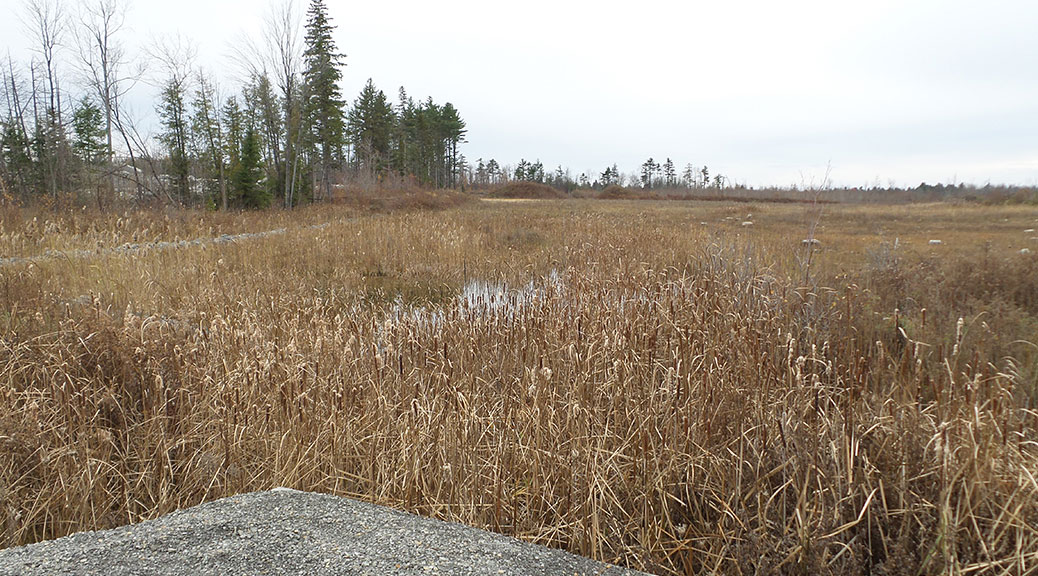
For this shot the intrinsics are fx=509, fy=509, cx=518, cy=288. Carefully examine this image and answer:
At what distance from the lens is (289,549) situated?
53.4 inches

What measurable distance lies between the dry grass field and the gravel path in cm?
54

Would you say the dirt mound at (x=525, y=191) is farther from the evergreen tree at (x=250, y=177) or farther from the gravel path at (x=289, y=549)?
the gravel path at (x=289, y=549)

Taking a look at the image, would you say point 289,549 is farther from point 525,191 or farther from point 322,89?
point 525,191

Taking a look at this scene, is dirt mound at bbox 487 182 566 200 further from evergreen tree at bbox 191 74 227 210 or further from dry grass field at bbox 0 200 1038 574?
dry grass field at bbox 0 200 1038 574

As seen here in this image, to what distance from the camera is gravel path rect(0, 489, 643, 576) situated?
1271mm

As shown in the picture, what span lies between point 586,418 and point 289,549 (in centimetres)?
165

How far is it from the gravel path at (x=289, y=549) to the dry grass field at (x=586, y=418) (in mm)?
539

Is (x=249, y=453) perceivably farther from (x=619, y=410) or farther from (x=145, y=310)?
(x=145, y=310)

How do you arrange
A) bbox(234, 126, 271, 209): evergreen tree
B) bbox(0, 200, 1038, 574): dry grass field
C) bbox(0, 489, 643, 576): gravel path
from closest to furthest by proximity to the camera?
bbox(0, 489, 643, 576): gravel path, bbox(0, 200, 1038, 574): dry grass field, bbox(234, 126, 271, 209): evergreen tree

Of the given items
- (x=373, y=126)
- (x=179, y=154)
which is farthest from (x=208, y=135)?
(x=373, y=126)

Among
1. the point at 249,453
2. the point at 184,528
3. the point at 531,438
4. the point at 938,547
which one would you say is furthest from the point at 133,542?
the point at 938,547

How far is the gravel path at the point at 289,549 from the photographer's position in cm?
127

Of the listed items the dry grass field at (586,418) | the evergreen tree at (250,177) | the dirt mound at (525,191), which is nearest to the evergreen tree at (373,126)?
the dirt mound at (525,191)

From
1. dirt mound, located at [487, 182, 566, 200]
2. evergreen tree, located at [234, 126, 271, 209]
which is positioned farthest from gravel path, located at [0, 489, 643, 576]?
dirt mound, located at [487, 182, 566, 200]
